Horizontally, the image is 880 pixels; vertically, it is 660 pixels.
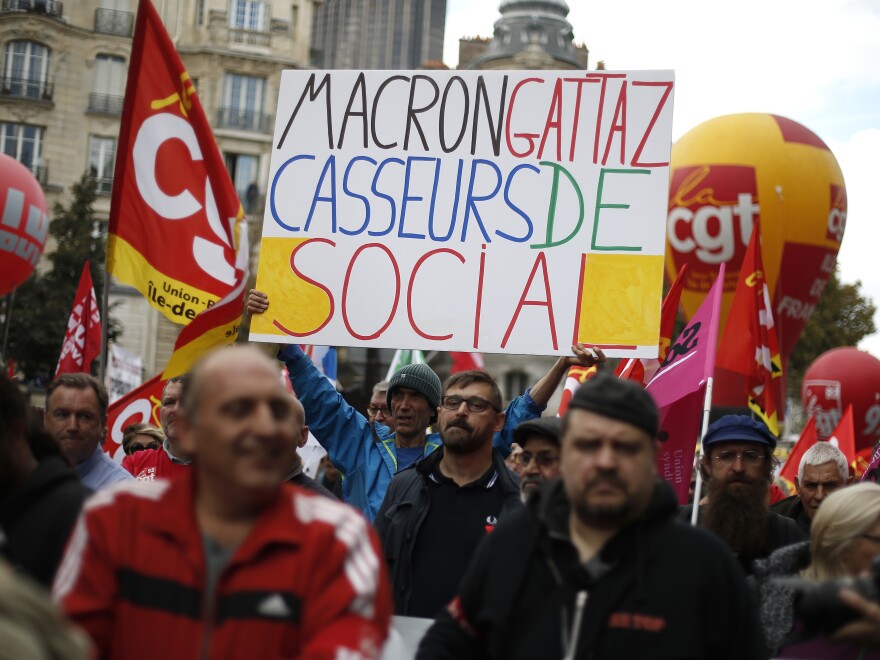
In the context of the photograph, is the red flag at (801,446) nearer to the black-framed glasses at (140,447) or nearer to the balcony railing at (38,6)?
the black-framed glasses at (140,447)

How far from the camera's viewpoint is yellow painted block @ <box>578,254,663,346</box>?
254 inches

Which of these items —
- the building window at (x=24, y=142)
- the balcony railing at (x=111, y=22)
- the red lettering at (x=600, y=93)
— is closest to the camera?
the red lettering at (x=600, y=93)

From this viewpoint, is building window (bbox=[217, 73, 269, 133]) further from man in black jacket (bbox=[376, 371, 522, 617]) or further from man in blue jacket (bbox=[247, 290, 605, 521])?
man in black jacket (bbox=[376, 371, 522, 617])

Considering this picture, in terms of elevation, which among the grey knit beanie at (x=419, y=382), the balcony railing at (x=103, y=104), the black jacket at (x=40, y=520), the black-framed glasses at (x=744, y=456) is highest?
the balcony railing at (x=103, y=104)

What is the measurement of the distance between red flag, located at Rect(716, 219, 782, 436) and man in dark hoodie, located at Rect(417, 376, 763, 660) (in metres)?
5.30

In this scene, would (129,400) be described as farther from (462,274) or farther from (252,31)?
(252,31)

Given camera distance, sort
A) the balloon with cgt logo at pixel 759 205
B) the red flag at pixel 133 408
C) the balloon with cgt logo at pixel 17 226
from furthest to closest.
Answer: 1. the balloon with cgt logo at pixel 759 205
2. the red flag at pixel 133 408
3. the balloon with cgt logo at pixel 17 226

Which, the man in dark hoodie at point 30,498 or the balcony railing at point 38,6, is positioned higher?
the balcony railing at point 38,6

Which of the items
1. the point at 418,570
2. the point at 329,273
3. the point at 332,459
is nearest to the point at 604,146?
the point at 329,273

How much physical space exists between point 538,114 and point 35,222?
380cm

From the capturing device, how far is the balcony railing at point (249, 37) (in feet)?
157

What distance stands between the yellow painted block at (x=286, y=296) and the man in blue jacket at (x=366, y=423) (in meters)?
0.07

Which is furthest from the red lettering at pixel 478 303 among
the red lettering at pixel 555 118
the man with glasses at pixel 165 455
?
the man with glasses at pixel 165 455

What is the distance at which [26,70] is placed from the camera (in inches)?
1809
